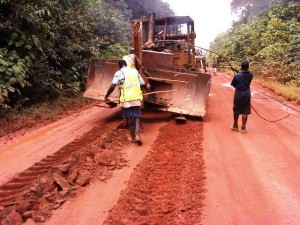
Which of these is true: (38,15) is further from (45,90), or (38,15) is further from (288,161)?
(288,161)

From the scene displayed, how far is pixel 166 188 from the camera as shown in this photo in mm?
4578

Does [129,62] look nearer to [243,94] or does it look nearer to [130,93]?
[130,93]

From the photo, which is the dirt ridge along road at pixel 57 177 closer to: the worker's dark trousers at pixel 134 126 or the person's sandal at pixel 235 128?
the worker's dark trousers at pixel 134 126

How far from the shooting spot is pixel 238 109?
7.49m

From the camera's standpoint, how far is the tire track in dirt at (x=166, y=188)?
384 centimetres

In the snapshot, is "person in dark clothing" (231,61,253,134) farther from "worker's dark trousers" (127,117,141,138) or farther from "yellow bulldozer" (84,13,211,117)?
"worker's dark trousers" (127,117,141,138)

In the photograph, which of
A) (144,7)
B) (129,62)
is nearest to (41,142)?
(129,62)

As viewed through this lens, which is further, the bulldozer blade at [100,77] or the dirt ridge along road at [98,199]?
the bulldozer blade at [100,77]

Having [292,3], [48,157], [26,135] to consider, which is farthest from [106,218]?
[292,3]

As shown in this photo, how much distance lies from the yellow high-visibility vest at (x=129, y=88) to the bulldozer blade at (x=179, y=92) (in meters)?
1.47

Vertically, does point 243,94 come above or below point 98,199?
above

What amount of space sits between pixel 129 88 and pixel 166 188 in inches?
99.5

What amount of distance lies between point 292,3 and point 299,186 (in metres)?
21.2

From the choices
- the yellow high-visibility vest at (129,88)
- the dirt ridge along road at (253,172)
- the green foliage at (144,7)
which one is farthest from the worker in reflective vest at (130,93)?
the green foliage at (144,7)
